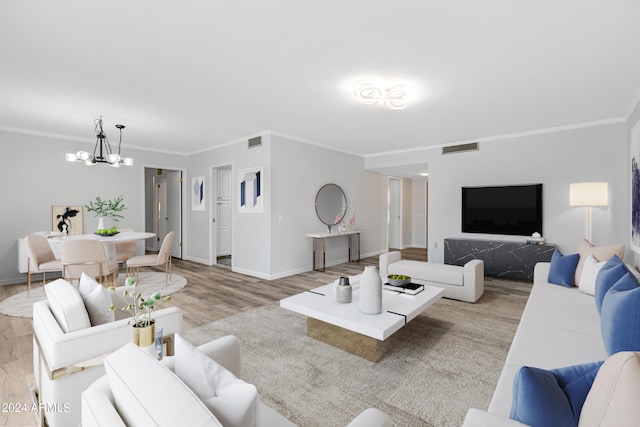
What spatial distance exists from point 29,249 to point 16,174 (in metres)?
1.68

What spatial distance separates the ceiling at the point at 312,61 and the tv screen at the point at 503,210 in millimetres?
1186

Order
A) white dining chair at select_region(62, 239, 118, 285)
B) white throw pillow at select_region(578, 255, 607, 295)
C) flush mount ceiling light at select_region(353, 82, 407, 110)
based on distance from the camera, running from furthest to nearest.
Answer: white dining chair at select_region(62, 239, 118, 285) → flush mount ceiling light at select_region(353, 82, 407, 110) → white throw pillow at select_region(578, 255, 607, 295)

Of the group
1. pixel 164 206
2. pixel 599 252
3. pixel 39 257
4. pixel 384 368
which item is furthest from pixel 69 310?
pixel 164 206

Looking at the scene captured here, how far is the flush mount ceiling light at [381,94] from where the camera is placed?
3.18 m

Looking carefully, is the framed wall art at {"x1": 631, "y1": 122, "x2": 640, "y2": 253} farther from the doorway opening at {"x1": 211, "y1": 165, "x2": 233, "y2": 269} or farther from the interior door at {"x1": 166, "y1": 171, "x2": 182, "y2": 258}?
the interior door at {"x1": 166, "y1": 171, "x2": 182, "y2": 258}

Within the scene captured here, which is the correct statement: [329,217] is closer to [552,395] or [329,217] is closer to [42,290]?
[42,290]

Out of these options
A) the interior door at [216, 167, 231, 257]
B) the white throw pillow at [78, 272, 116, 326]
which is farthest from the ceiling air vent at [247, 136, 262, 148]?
the white throw pillow at [78, 272, 116, 326]

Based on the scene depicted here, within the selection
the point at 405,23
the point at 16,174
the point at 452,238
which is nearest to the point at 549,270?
the point at 452,238

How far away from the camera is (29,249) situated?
13.2 ft

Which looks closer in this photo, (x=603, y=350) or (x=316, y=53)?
(x=603, y=350)

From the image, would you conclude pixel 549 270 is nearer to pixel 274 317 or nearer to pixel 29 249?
pixel 274 317

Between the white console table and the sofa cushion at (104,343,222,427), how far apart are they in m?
4.60

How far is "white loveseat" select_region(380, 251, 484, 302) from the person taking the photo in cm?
382

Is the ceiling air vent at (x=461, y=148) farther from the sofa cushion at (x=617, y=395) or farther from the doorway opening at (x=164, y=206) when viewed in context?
the doorway opening at (x=164, y=206)
